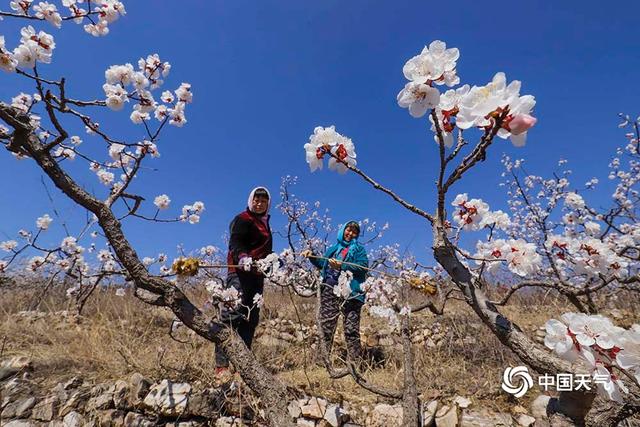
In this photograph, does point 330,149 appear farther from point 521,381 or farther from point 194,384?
point 521,381

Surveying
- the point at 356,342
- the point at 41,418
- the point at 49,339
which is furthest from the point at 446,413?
the point at 49,339

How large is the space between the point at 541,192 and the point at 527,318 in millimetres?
4524

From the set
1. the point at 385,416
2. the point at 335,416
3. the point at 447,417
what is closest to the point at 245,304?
the point at 335,416

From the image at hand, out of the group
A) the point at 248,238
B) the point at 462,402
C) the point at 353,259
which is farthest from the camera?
the point at 353,259

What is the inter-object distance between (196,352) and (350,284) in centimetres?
203

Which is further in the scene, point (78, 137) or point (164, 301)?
point (78, 137)

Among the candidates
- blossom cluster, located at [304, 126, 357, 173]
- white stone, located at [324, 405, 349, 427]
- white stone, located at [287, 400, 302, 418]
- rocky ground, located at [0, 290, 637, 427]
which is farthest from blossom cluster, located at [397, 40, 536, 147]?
white stone, located at [287, 400, 302, 418]

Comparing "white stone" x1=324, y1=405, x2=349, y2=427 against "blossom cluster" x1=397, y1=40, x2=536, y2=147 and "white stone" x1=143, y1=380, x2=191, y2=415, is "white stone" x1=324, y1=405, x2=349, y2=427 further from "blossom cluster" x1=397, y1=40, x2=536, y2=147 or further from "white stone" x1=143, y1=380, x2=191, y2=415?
"blossom cluster" x1=397, y1=40, x2=536, y2=147

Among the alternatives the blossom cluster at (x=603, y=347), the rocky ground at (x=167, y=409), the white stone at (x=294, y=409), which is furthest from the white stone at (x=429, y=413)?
the blossom cluster at (x=603, y=347)

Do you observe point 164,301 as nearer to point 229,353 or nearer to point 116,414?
point 229,353

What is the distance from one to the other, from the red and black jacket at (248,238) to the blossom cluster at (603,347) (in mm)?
2851

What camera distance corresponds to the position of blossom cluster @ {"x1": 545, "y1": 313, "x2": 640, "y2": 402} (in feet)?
4.19

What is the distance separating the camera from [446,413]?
2.65 meters

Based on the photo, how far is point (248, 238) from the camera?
147 inches
